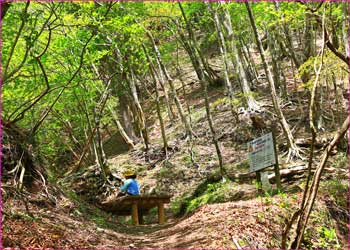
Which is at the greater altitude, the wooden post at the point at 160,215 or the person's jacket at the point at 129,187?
the person's jacket at the point at 129,187

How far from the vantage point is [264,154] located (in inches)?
366

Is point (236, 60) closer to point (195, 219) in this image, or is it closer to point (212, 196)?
point (212, 196)

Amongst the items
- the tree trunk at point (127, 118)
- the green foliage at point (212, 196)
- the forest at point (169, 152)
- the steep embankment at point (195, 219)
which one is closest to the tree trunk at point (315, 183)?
the forest at point (169, 152)

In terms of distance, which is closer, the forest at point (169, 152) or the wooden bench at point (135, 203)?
the forest at point (169, 152)

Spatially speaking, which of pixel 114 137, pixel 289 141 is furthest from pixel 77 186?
pixel 114 137

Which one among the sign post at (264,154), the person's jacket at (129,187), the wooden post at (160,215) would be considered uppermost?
the sign post at (264,154)

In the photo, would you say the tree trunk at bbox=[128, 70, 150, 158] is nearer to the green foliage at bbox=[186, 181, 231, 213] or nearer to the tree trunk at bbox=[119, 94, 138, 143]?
the tree trunk at bbox=[119, 94, 138, 143]

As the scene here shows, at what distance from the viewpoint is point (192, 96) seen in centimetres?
2533

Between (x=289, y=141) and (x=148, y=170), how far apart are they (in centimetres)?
725

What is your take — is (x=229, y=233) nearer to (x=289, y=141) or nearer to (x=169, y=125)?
(x=289, y=141)

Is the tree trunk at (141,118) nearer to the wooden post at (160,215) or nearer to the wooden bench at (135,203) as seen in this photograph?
the wooden bench at (135,203)

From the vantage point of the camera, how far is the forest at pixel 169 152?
19.9 feet

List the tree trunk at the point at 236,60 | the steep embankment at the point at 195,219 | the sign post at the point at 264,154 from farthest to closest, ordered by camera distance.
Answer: the tree trunk at the point at 236,60, the sign post at the point at 264,154, the steep embankment at the point at 195,219

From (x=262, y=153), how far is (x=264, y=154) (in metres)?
0.09
